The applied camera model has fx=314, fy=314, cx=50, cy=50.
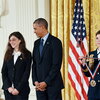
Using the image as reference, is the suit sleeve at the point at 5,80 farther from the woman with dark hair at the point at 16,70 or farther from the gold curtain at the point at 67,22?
the gold curtain at the point at 67,22

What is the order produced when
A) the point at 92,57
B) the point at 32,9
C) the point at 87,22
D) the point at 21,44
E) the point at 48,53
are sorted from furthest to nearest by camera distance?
the point at 32,9, the point at 87,22, the point at 21,44, the point at 48,53, the point at 92,57

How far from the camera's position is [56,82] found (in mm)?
4016

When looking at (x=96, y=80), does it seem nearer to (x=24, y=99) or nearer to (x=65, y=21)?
(x=24, y=99)

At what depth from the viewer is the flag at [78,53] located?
17.9 feet

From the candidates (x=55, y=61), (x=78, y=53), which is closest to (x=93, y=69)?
(x=55, y=61)

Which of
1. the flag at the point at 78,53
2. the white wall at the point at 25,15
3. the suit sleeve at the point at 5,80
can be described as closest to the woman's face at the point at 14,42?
the suit sleeve at the point at 5,80

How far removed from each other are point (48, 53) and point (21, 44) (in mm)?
468

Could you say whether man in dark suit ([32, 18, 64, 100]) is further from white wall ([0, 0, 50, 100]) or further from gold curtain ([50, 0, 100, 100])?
white wall ([0, 0, 50, 100])

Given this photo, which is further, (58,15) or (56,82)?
(58,15)

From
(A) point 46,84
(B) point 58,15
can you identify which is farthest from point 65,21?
(A) point 46,84

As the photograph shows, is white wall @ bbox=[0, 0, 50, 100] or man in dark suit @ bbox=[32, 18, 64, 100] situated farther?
white wall @ bbox=[0, 0, 50, 100]

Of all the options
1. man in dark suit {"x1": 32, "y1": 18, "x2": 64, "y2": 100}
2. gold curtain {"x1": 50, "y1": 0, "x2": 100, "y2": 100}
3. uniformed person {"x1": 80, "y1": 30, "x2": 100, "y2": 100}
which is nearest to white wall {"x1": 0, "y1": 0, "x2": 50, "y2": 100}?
gold curtain {"x1": 50, "y1": 0, "x2": 100, "y2": 100}

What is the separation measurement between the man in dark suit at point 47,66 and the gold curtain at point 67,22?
1.86 m

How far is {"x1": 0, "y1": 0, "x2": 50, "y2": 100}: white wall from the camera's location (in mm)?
6234
